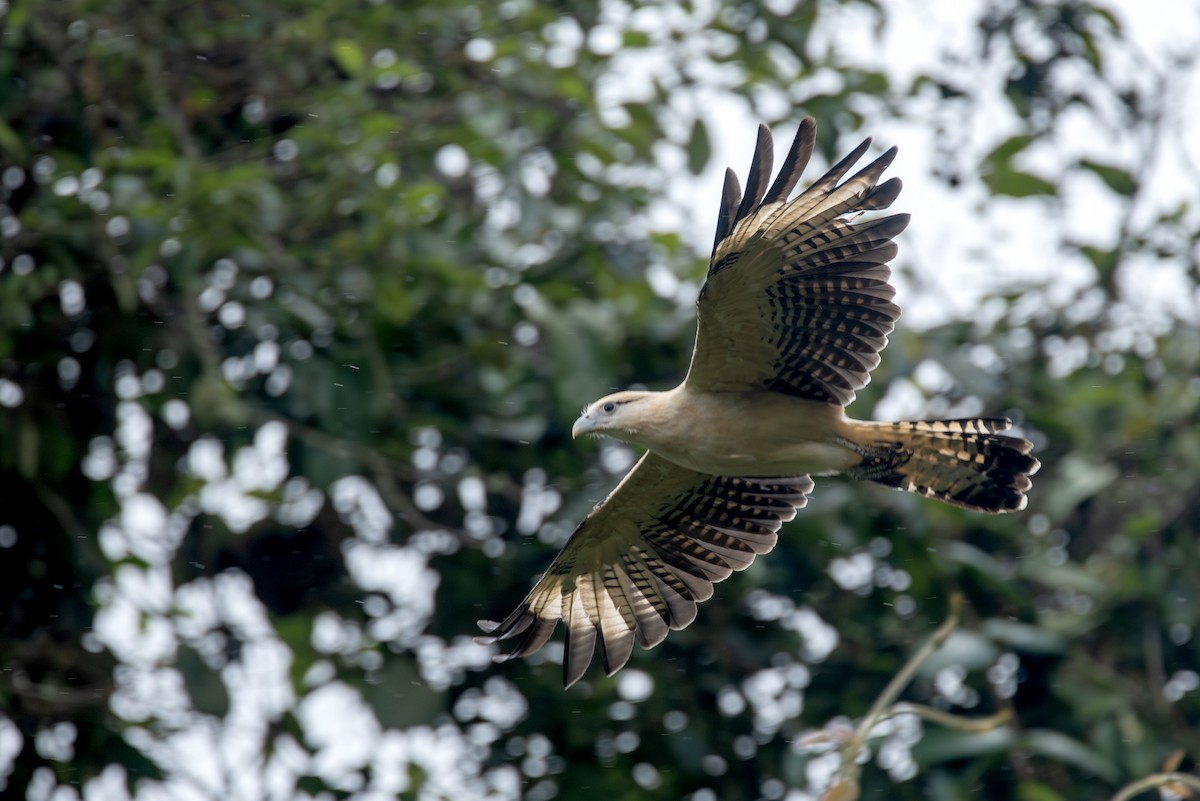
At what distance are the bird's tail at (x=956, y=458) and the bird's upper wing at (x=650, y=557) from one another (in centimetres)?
61

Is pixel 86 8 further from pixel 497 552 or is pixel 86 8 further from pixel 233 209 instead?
pixel 497 552

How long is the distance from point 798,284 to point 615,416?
858 mm

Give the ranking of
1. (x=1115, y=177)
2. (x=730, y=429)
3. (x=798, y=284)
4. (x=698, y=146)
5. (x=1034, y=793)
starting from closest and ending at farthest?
(x=798, y=284) < (x=730, y=429) < (x=1034, y=793) < (x=698, y=146) < (x=1115, y=177)

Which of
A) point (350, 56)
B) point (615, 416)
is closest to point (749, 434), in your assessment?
point (615, 416)

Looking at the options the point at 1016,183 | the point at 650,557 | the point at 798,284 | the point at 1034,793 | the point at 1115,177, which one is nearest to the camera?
the point at 798,284

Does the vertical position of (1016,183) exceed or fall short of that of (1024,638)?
it exceeds it

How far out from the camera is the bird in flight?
538 centimetres

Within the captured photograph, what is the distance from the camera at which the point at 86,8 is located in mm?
7312

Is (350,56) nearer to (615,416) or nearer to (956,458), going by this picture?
(615,416)

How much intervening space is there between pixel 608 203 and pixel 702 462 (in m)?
2.10

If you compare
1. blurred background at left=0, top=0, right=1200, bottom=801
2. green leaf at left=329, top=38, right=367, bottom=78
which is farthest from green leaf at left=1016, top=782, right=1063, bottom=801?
green leaf at left=329, top=38, right=367, bottom=78

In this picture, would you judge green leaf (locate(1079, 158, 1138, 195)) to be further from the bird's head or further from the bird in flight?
the bird's head

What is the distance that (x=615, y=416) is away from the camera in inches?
232

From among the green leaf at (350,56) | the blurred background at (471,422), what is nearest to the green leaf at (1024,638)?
the blurred background at (471,422)
